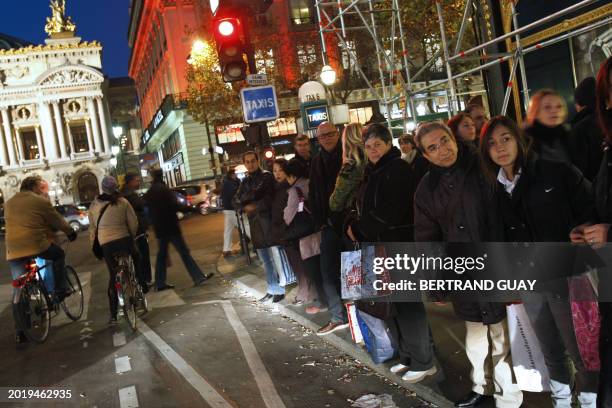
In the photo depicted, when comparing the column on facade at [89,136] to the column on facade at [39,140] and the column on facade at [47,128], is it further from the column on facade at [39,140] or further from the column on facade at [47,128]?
the column on facade at [39,140]

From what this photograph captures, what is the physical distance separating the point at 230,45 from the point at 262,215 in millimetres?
2367

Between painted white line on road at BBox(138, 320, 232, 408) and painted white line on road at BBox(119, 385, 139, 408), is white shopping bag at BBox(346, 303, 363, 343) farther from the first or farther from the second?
painted white line on road at BBox(119, 385, 139, 408)

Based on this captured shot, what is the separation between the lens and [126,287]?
24.1ft

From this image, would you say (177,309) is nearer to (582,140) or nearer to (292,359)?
(292,359)

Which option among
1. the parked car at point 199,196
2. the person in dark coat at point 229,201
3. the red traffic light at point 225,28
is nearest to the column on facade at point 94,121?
the parked car at point 199,196

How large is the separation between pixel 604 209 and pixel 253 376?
340cm

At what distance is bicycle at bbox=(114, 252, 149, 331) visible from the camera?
725 centimetres

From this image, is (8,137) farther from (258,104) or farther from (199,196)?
(258,104)

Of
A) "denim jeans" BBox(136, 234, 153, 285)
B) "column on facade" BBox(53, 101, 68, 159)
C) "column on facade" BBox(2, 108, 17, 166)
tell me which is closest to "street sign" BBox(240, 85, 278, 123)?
"denim jeans" BBox(136, 234, 153, 285)

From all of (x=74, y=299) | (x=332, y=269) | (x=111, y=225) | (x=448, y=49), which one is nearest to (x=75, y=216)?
(x=448, y=49)

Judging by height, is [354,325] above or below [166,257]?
below

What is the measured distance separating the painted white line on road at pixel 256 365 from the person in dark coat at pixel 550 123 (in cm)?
280

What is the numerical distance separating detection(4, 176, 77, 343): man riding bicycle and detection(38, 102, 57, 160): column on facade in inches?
3034

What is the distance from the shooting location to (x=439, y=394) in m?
4.04
